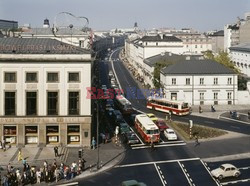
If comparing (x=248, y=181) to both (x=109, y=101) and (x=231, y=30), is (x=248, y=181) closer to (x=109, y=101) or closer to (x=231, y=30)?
(x=109, y=101)

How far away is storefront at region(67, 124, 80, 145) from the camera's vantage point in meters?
61.8

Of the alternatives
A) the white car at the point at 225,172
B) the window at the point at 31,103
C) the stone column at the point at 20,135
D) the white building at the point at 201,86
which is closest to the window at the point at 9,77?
the window at the point at 31,103

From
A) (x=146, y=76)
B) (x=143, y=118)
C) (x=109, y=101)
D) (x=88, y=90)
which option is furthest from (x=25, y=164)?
(x=146, y=76)

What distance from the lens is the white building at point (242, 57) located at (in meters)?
133

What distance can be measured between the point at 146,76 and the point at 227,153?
8139 centimetres

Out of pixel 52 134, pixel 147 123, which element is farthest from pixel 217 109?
pixel 52 134

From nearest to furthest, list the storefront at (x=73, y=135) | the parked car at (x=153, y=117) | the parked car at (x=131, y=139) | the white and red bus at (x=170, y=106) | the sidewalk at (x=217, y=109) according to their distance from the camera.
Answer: the storefront at (x=73, y=135), the parked car at (x=131, y=139), the parked car at (x=153, y=117), the white and red bus at (x=170, y=106), the sidewalk at (x=217, y=109)

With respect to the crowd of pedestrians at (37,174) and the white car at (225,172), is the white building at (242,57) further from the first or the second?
the crowd of pedestrians at (37,174)

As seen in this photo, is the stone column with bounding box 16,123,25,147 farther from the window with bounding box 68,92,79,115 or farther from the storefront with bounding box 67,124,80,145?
the window with bounding box 68,92,79,115

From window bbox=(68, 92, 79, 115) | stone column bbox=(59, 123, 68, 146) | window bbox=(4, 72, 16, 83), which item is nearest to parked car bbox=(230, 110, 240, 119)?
window bbox=(68, 92, 79, 115)

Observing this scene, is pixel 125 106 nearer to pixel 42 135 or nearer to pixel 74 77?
pixel 74 77

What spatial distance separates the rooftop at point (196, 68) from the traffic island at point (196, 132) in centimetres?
2533

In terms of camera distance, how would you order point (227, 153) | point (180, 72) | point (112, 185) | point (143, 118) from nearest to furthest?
point (112, 185), point (227, 153), point (143, 118), point (180, 72)

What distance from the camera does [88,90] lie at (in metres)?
61.4
